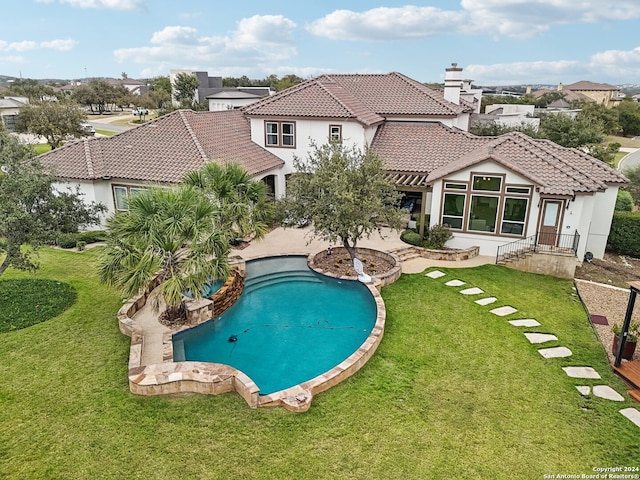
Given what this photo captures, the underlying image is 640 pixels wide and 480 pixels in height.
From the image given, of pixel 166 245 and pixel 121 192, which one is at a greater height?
pixel 166 245

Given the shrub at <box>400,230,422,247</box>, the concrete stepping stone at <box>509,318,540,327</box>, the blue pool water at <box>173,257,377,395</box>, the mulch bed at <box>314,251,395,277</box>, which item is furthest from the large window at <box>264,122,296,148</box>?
the concrete stepping stone at <box>509,318,540,327</box>

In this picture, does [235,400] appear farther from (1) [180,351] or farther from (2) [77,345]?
(2) [77,345]

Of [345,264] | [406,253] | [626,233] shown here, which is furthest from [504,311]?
[626,233]

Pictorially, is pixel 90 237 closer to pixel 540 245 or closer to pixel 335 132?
pixel 335 132

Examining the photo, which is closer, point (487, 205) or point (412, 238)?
point (487, 205)

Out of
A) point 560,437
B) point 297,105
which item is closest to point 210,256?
point 560,437
